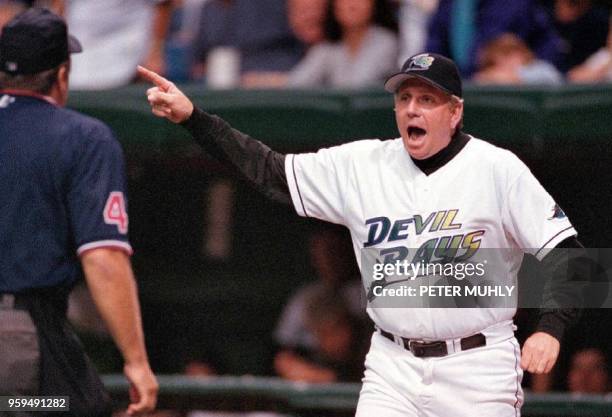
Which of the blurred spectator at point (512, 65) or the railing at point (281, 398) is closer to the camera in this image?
the railing at point (281, 398)

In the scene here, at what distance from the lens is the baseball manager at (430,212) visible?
13.2 ft

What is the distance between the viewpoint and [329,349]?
23.9ft

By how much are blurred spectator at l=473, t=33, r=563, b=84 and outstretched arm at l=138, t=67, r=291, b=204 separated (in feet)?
8.29

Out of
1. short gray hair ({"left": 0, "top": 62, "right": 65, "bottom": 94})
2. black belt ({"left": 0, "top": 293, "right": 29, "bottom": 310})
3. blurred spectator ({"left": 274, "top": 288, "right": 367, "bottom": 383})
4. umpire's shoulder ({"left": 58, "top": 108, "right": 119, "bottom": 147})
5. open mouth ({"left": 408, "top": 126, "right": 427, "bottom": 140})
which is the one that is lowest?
blurred spectator ({"left": 274, "top": 288, "right": 367, "bottom": 383})

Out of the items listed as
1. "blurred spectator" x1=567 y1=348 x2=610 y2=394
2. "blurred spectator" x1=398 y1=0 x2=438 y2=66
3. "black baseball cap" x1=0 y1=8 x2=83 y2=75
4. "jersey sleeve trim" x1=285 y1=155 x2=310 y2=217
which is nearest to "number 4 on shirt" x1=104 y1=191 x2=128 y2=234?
"black baseball cap" x1=0 y1=8 x2=83 y2=75

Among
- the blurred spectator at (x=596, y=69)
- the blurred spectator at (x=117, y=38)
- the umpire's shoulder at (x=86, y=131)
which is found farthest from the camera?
the blurred spectator at (x=117, y=38)

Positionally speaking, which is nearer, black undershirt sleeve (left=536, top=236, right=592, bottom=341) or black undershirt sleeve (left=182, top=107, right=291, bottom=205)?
black undershirt sleeve (left=536, top=236, right=592, bottom=341)

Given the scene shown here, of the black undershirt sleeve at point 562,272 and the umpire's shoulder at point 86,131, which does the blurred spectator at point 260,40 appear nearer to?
the umpire's shoulder at point 86,131

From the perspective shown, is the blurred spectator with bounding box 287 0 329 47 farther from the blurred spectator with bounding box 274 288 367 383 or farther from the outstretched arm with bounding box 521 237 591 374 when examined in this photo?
the outstretched arm with bounding box 521 237 591 374

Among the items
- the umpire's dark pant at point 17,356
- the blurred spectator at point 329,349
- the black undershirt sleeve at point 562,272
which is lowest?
the blurred spectator at point 329,349

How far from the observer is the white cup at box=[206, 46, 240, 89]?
756 centimetres

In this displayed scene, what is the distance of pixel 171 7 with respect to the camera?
26.3 feet

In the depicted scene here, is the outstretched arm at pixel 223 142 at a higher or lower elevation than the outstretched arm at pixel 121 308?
higher

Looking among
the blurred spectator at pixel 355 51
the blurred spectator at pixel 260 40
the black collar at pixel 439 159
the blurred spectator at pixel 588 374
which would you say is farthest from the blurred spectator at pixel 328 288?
the black collar at pixel 439 159
